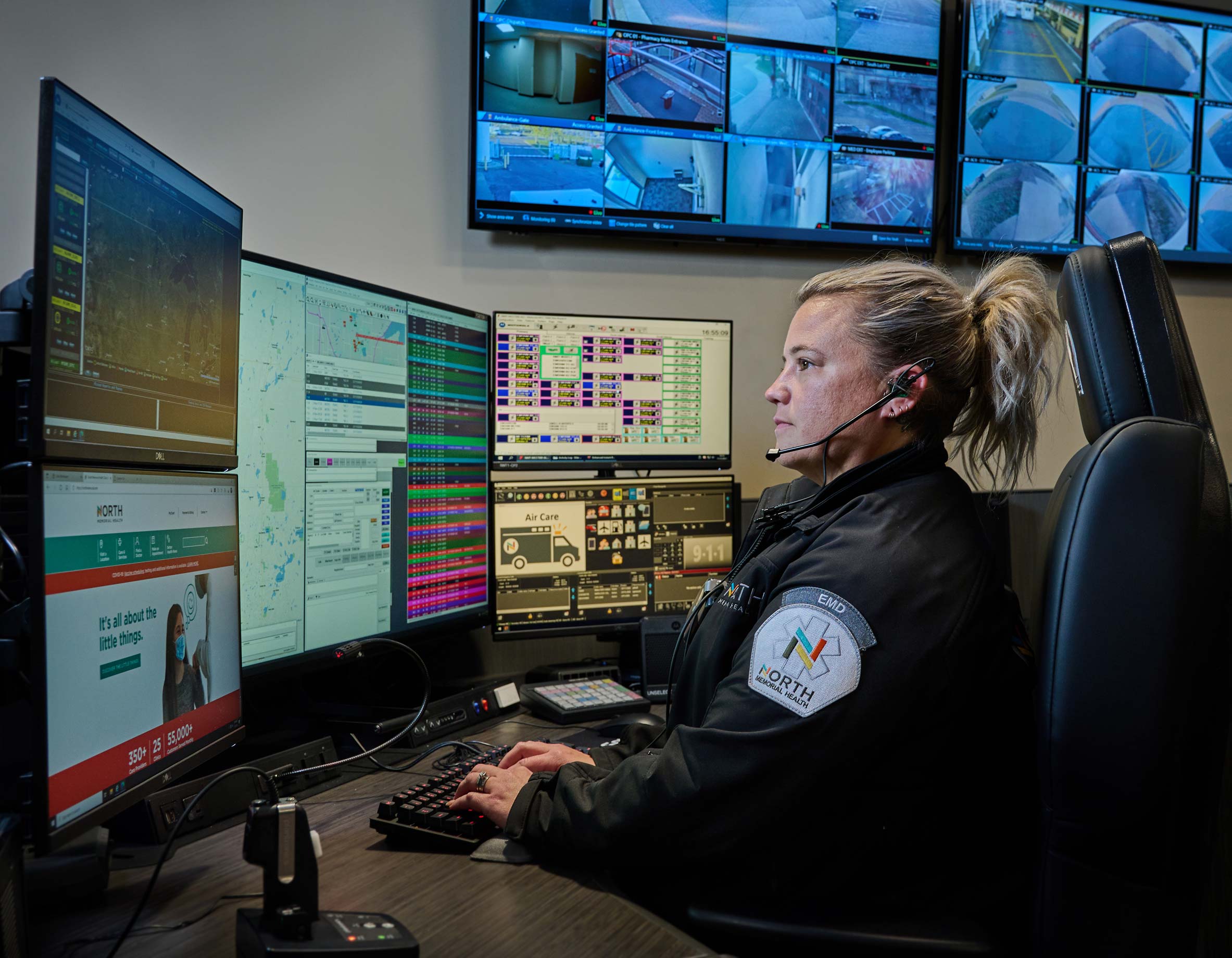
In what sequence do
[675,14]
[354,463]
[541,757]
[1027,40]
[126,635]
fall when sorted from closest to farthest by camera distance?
[126,635] → [541,757] → [354,463] → [675,14] → [1027,40]

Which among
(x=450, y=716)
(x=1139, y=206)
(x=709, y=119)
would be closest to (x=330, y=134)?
(x=709, y=119)

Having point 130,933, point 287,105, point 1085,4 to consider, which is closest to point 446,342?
point 287,105

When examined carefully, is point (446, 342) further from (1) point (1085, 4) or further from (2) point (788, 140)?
(1) point (1085, 4)

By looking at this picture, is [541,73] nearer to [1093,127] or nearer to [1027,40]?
[1027,40]

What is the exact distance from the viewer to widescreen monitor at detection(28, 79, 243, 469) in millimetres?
695

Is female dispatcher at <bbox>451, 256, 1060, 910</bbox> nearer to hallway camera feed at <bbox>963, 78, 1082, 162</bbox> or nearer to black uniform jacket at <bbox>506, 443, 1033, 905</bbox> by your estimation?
black uniform jacket at <bbox>506, 443, 1033, 905</bbox>

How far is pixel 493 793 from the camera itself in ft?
3.27

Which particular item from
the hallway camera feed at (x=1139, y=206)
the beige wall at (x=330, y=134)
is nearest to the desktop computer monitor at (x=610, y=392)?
the beige wall at (x=330, y=134)

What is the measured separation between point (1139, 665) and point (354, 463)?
1.08 metres

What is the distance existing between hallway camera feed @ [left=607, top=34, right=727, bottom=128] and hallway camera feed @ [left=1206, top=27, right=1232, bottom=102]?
1.44 m

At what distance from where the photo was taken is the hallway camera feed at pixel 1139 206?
7.55 ft

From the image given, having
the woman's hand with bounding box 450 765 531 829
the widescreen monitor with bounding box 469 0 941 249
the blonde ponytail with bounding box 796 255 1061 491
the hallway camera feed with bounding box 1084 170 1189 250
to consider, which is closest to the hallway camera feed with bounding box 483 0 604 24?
the widescreen monitor with bounding box 469 0 941 249

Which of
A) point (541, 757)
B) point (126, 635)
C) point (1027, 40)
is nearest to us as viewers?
point (126, 635)

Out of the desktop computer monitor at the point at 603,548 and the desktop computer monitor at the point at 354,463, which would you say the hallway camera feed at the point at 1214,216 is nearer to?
the desktop computer monitor at the point at 603,548
